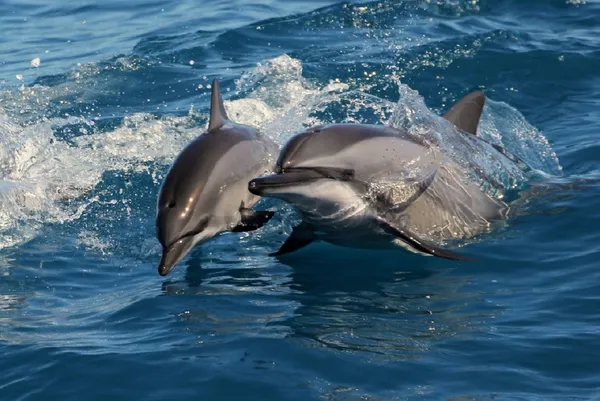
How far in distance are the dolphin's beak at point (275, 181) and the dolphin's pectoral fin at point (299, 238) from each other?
1.06m

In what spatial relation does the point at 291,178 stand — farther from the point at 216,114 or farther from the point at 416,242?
the point at 216,114

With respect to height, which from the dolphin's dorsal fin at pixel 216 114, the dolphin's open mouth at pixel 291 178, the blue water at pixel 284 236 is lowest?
the blue water at pixel 284 236

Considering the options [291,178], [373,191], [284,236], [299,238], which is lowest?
[284,236]

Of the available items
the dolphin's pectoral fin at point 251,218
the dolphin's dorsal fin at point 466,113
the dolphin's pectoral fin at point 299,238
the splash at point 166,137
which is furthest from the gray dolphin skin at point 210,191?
the dolphin's dorsal fin at point 466,113

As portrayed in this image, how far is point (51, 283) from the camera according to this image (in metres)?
9.37

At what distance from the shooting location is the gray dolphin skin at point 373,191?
792cm

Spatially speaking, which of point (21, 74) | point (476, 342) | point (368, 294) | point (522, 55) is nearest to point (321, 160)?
point (368, 294)

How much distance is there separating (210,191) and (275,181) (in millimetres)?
1195

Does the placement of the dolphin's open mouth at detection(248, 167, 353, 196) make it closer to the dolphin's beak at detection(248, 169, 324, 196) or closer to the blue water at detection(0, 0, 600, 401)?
the dolphin's beak at detection(248, 169, 324, 196)

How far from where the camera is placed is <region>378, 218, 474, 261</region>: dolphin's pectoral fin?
8547 millimetres

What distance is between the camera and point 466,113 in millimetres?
10648

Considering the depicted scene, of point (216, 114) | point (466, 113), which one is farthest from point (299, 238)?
point (466, 113)

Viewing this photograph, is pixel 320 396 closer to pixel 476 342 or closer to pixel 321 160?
pixel 476 342

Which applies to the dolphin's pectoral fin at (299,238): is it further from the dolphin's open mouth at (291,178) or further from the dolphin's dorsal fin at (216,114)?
Answer: the dolphin's dorsal fin at (216,114)
